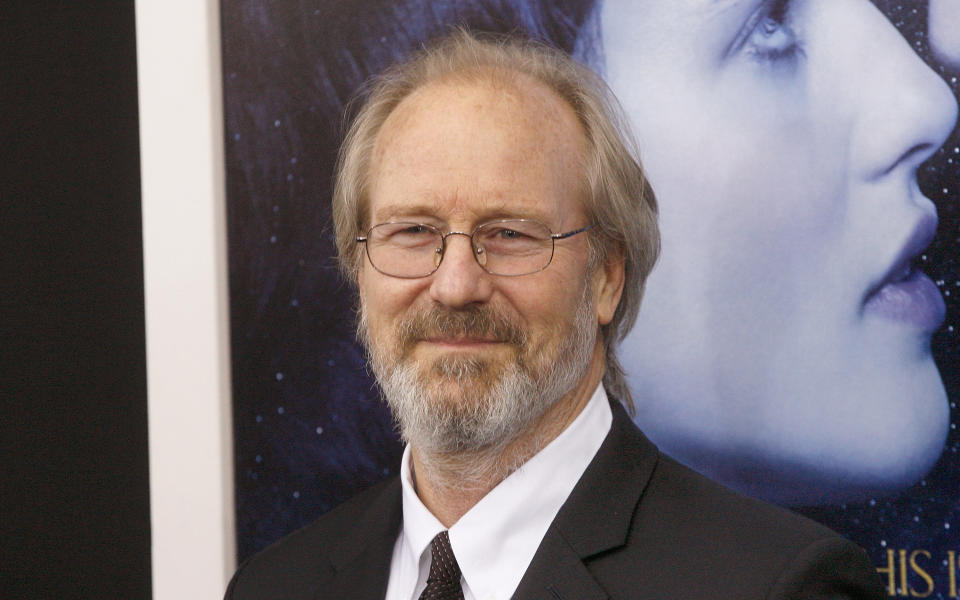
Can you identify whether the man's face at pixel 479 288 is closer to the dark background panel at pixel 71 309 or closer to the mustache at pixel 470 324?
the mustache at pixel 470 324

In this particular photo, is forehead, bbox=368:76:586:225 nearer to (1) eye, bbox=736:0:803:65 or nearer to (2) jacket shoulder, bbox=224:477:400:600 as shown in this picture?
(1) eye, bbox=736:0:803:65

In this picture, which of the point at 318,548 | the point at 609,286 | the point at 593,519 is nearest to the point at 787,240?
the point at 609,286

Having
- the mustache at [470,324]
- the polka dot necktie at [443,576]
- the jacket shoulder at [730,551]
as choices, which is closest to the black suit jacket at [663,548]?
the jacket shoulder at [730,551]

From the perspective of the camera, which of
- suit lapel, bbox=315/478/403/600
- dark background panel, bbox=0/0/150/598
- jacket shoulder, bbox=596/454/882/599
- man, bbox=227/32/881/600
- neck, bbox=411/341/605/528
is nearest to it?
jacket shoulder, bbox=596/454/882/599

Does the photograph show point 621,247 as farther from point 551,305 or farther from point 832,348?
point 832,348

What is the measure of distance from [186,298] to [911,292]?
1509mm

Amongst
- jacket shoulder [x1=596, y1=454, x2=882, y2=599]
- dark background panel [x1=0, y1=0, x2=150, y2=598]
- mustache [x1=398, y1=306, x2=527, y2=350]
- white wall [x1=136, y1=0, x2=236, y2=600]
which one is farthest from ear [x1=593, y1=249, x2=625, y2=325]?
dark background panel [x1=0, y1=0, x2=150, y2=598]

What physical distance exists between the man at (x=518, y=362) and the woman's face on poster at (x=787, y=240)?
0.45ft

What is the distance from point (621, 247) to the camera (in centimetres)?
193

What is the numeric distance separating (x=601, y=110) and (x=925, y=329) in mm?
718

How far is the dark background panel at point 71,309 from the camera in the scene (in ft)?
7.05

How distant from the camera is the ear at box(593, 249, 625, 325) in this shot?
74.3 inches

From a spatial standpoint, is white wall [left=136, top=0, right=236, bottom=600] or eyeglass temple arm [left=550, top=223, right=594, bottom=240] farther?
white wall [left=136, top=0, right=236, bottom=600]

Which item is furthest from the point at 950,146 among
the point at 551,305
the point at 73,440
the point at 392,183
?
the point at 73,440
